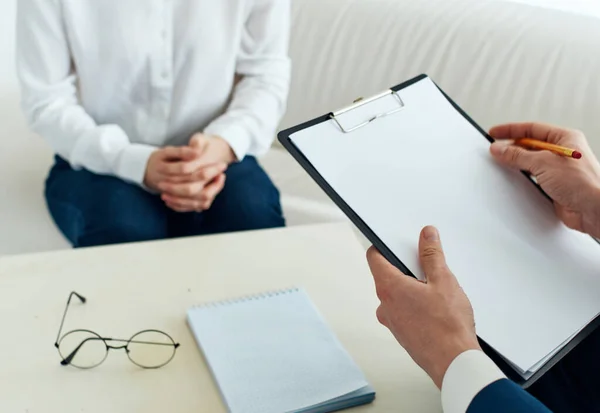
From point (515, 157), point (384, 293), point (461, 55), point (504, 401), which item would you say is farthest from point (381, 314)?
point (461, 55)

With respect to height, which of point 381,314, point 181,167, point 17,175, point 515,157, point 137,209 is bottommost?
point 17,175

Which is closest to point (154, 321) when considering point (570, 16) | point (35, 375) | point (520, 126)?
point (35, 375)

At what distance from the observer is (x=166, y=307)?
0.89 meters

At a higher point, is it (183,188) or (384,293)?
(384,293)

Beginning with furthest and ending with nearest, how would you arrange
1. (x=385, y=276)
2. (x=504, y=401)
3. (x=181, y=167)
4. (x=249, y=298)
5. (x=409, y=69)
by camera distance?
1. (x=409, y=69)
2. (x=181, y=167)
3. (x=249, y=298)
4. (x=385, y=276)
5. (x=504, y=401)

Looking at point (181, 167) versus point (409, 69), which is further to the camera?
point (409, 69)

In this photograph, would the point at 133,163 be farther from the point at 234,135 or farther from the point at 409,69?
the point at 409,69

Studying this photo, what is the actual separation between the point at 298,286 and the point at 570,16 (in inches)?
36.6

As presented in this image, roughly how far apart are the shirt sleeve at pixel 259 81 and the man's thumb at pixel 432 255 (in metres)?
0.55

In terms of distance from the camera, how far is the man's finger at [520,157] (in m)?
0.85

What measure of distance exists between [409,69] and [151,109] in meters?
0.61

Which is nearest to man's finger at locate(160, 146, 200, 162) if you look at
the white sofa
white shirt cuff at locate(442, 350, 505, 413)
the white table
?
the white table

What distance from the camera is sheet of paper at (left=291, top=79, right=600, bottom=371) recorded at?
2.38 ft

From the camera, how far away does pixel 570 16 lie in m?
1.44
